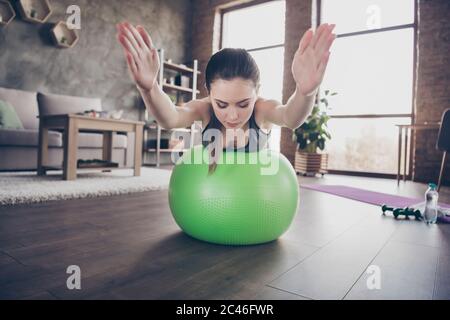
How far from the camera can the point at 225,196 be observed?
113 cm

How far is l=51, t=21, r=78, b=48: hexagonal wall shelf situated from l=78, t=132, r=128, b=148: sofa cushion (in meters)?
1.51

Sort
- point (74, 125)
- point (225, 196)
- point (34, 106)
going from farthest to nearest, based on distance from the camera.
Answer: point (34, 106)
point (74, 125)
point (225, 196)

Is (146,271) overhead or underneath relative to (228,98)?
underneath

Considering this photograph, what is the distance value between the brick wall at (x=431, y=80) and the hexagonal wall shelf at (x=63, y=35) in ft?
15.2

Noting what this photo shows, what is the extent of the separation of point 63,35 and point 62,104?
103 cm

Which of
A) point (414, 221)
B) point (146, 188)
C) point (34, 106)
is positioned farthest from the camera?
point (34, 106)

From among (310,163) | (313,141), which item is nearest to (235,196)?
(310,163)

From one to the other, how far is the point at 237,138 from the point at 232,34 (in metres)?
5.53

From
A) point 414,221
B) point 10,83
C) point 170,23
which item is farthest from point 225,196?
point 170,23

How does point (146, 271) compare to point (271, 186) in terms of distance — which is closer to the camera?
point (146, 271)

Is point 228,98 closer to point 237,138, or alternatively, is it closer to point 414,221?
point 237,138

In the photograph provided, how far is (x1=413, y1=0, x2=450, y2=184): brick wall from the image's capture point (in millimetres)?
4031

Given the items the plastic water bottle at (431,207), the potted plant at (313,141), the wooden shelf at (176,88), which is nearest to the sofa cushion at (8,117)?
the wooden shelf at (176,88)
